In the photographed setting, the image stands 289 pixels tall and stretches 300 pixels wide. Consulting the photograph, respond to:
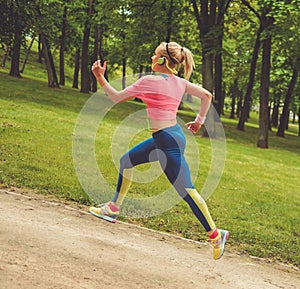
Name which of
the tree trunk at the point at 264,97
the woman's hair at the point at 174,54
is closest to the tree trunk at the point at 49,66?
the tree trunk at the point at 264,97

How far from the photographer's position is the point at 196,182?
516 inches

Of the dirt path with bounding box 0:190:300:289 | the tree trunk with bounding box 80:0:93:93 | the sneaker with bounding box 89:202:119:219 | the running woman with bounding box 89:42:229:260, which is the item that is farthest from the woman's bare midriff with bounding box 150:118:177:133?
the tree trunk with bounding box 80:0:93:93

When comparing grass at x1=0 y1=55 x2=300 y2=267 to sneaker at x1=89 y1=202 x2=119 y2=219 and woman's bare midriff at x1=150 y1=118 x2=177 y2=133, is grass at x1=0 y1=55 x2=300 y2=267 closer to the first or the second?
sneaker at x1=89 y1=202 x2=119 y2=219

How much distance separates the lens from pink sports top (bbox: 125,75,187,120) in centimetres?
462

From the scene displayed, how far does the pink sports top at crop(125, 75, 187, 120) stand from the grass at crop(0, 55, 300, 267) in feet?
16.6

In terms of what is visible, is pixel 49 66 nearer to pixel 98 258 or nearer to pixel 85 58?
pixel 85 58

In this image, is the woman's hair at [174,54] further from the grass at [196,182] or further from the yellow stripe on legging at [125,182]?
the grass at [196,182]

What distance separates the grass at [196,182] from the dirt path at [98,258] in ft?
2.75

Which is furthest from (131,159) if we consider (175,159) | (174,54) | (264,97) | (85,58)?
(85,58)

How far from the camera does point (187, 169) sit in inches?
187

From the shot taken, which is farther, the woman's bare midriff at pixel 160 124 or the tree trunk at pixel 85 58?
the tree trunk at pixel 85 58

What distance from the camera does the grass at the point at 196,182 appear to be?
31.9ft

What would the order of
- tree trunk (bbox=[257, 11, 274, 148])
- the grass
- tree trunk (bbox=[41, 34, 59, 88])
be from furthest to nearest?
1. tree trunk (bbox=[41, 34, 59, 88])
2. tree trunk (bbox=[257, 11, 274, 148])
3. the grass

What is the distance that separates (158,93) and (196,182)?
8702 mm
